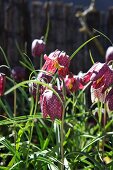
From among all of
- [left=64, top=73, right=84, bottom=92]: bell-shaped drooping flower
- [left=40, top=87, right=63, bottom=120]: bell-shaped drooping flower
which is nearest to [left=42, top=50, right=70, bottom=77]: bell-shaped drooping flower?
[left=40, top=87, right=63, bottom=120]: bell-shaped drooping flower

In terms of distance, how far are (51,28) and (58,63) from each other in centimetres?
321

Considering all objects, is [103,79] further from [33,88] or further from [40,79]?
[33,88]

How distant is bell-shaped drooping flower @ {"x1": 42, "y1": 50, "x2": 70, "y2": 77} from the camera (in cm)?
134

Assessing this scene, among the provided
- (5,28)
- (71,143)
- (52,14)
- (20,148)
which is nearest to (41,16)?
(52,14)

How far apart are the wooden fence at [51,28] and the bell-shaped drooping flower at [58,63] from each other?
2.63 metres

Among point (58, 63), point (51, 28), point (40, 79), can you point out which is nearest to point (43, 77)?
point (40, 79)

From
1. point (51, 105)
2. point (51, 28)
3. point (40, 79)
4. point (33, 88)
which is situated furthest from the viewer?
point (51, 28)

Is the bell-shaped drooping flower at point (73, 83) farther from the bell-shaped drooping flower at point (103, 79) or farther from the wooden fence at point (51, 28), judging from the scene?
the wooden fence at point (51, 28)

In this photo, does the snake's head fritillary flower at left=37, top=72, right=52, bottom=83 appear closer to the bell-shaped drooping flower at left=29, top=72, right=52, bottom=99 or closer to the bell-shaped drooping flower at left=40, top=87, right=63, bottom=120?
the bell-shaped drooping flower at left=29, top=72, right=52, bottom=99

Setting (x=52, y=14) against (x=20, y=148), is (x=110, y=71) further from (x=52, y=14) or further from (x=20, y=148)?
(x=52, y=14)

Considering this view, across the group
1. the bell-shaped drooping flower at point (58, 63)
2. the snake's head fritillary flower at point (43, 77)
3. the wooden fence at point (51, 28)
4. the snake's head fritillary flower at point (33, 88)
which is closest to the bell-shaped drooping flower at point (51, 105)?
the bell-shaped drooping flower at point (58, 63)

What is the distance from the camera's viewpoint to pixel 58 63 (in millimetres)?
1350

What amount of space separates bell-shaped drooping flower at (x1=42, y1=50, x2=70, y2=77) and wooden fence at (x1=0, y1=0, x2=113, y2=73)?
8.64ft

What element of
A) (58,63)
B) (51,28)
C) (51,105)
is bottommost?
(51,105)
